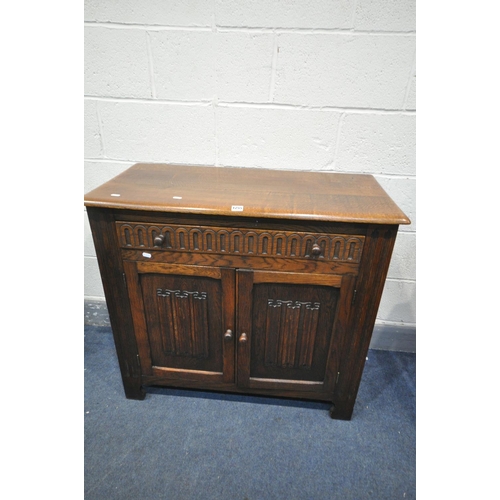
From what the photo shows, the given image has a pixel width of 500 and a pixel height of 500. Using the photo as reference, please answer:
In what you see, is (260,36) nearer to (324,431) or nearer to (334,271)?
(334,271)

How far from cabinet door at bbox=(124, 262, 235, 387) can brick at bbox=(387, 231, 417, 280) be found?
78 centimetres

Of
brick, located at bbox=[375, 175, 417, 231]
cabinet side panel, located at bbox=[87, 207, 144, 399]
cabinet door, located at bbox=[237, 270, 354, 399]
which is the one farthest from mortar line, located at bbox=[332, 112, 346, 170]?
cabinet side panel, located at bbox=[87, 207, 144, 399]

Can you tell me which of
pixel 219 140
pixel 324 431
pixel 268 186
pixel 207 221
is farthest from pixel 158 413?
pixel 219 140

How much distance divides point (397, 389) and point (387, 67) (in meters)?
1.25

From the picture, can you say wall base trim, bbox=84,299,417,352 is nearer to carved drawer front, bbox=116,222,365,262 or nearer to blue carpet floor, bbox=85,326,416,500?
blue carpet floor, bbox=85,326,416,500

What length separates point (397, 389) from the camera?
139 cm

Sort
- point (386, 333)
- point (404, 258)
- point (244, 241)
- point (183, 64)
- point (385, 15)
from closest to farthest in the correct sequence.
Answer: point (244, 241) < point (385, 15) < point (183, 64) < point (404, 258) < point (386, 333)

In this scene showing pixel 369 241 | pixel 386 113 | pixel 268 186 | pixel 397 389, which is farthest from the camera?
pixel 397 389

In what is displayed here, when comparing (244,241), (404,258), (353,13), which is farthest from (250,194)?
(404,258)

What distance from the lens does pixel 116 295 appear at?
1.09 m

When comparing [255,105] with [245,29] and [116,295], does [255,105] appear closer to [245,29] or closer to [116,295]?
[245,29]

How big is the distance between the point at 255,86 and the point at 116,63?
1.68 feet

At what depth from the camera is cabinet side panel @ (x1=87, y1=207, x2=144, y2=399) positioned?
975 mm
